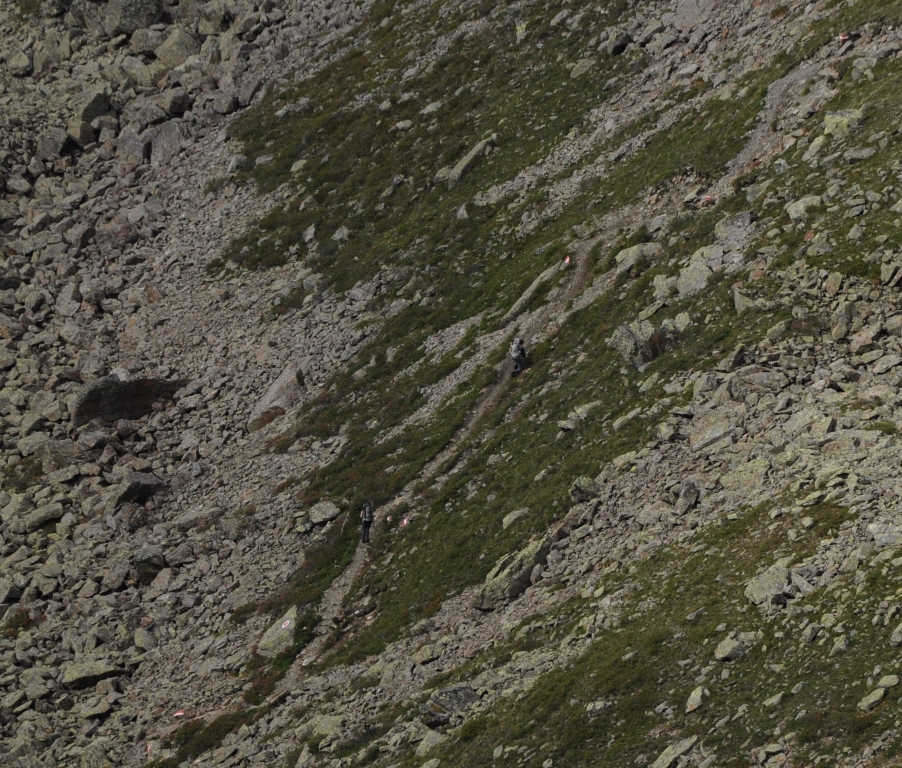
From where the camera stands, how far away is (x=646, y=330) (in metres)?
38.3

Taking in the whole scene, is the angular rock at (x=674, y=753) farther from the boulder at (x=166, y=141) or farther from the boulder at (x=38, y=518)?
the boulder at (x=166, y=141)

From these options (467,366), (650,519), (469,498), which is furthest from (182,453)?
(650,519)

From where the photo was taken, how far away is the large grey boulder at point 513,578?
106 feet

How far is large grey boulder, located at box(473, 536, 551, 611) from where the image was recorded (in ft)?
106

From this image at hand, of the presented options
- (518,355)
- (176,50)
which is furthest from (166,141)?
(518,355)

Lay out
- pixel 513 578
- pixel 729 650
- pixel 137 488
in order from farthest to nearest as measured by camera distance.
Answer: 1. pixel 137 488
2. pixel 513 578
3. pixel 729 650

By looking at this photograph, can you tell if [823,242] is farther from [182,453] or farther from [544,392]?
[182,453]

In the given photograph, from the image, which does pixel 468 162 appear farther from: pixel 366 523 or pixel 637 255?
pixel 366 523

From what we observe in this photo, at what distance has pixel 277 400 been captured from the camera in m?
52.8

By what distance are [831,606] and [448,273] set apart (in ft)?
117

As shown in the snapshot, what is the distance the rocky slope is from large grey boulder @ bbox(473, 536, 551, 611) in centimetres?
15

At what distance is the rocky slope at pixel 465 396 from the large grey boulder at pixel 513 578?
0.48ft

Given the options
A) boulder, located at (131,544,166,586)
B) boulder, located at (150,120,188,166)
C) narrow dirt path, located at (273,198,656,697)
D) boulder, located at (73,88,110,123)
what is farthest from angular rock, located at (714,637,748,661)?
boulder, located at (73,88,110,123)

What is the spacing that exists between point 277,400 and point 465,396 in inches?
494
